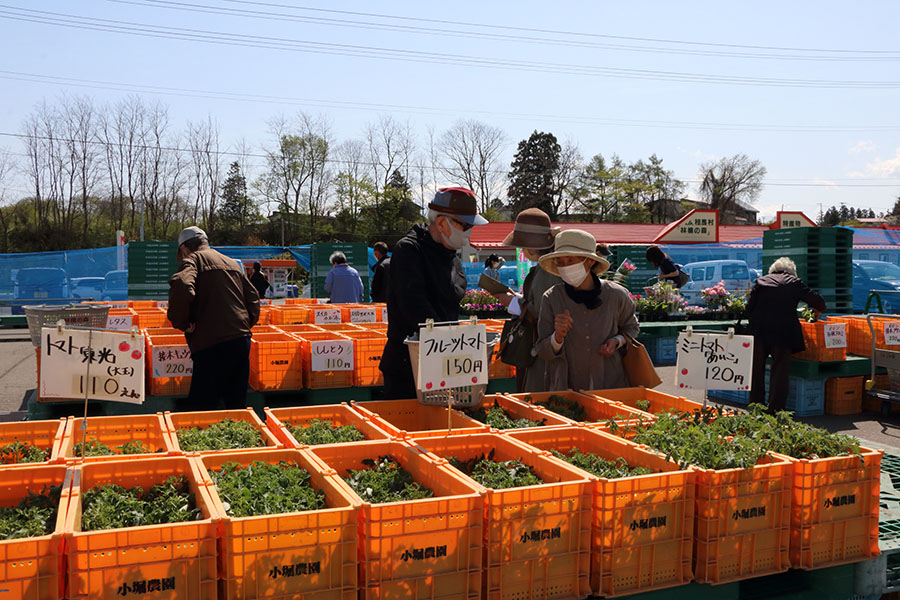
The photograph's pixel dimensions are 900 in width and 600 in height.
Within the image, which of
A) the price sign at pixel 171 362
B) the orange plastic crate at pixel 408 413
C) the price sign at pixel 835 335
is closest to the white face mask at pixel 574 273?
the orange plastic crate at pixel 408 413

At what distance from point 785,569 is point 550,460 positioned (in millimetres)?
919

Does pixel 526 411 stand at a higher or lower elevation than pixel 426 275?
lower

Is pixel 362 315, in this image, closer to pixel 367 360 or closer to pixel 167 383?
pixel 367 360

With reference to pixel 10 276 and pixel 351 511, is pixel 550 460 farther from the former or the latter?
pixel 10 276

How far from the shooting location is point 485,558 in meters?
2.29

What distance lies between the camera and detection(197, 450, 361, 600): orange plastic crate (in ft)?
6.59

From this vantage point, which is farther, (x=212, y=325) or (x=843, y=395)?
(x=843, y=395)

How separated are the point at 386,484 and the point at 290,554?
1.83 feet

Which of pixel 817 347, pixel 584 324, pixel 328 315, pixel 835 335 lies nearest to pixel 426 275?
pixel 584 324

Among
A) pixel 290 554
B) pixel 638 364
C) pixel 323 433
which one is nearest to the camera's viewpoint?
pixel 290 554

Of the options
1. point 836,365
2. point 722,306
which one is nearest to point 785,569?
point 836,365

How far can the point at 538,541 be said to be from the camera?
2.29 meters

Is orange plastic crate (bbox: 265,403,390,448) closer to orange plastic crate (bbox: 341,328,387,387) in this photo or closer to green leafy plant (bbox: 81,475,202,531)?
green leafy plant (bbox: 81,475,202,531)

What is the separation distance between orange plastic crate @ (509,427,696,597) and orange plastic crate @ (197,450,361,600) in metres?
0.82
